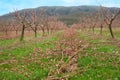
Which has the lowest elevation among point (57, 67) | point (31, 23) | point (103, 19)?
point (57, 67)

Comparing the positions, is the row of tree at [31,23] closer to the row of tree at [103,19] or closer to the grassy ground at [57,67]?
the row of tree at [103,19]

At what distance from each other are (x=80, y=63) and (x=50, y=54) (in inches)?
252

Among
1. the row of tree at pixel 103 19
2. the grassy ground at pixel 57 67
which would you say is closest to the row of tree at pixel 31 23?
the row of tree at pixel 103 19

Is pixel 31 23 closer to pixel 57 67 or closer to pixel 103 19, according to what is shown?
pixel 103 19

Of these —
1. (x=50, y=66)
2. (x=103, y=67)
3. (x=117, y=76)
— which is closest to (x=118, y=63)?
(x=103, y=67)

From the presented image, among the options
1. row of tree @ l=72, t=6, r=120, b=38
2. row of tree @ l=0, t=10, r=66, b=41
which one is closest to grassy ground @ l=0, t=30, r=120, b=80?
row of tree @ l=72, t=6, r=120, b=38

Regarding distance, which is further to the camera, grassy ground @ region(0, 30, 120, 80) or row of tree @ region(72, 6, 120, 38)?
row of tree @ region(72, 6, 120, 38)

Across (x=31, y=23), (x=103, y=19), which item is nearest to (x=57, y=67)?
(x=103, y=19)

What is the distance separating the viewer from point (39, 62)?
26.6 metres

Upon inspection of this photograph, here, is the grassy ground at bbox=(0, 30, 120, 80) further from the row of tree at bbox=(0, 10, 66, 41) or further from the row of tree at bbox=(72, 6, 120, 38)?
the row of tree at bbox=(0, 10, 66, 41)

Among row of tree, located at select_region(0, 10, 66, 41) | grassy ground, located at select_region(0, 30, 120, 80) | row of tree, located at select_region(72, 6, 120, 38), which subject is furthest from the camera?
row of tree, located at select_region(0, 10, 66, 41)

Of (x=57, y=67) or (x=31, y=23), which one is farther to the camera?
(x=31, y=23)

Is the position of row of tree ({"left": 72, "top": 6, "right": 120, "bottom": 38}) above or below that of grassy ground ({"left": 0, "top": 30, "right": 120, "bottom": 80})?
above

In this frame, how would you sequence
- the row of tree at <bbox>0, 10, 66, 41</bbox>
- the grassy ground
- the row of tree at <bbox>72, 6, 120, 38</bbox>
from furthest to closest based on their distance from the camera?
the row of tree at <bbox>0, 10, 66, 41</bbox> → the row of tree at <bbox>72, 6, 120, 38</bbox> → the grassy ground
